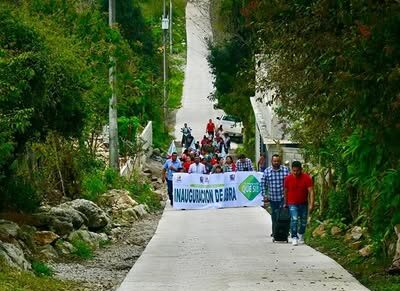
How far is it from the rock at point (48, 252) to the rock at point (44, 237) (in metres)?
0.12

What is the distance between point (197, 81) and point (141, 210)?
190ft

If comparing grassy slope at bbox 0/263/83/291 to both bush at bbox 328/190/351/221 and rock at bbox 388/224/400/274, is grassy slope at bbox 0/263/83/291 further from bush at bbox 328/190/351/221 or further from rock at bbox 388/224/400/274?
bush at bbox 328/190/351/221

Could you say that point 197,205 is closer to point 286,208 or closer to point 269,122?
point 269,122

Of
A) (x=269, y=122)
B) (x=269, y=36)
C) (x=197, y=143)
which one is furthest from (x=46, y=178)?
(x=197, y=143)

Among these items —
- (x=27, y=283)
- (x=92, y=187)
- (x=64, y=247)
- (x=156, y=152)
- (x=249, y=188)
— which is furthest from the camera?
(x=156, y=152)

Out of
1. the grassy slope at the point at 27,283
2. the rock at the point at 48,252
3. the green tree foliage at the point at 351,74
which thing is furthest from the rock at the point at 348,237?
the grassy slope at the point at 27,283

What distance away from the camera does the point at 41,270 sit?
15773mm

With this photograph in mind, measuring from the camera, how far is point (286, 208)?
20625 mm

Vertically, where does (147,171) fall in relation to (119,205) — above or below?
above

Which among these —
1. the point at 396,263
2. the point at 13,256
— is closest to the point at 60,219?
the point at 13,256

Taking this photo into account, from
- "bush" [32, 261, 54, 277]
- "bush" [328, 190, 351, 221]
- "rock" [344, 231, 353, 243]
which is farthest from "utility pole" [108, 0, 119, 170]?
"bush" [32, 261, 54, 277]

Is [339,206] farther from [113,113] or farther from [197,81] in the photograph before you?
[197,81]

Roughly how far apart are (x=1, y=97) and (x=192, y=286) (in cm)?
438

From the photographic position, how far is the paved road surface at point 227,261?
1491 centimetres
